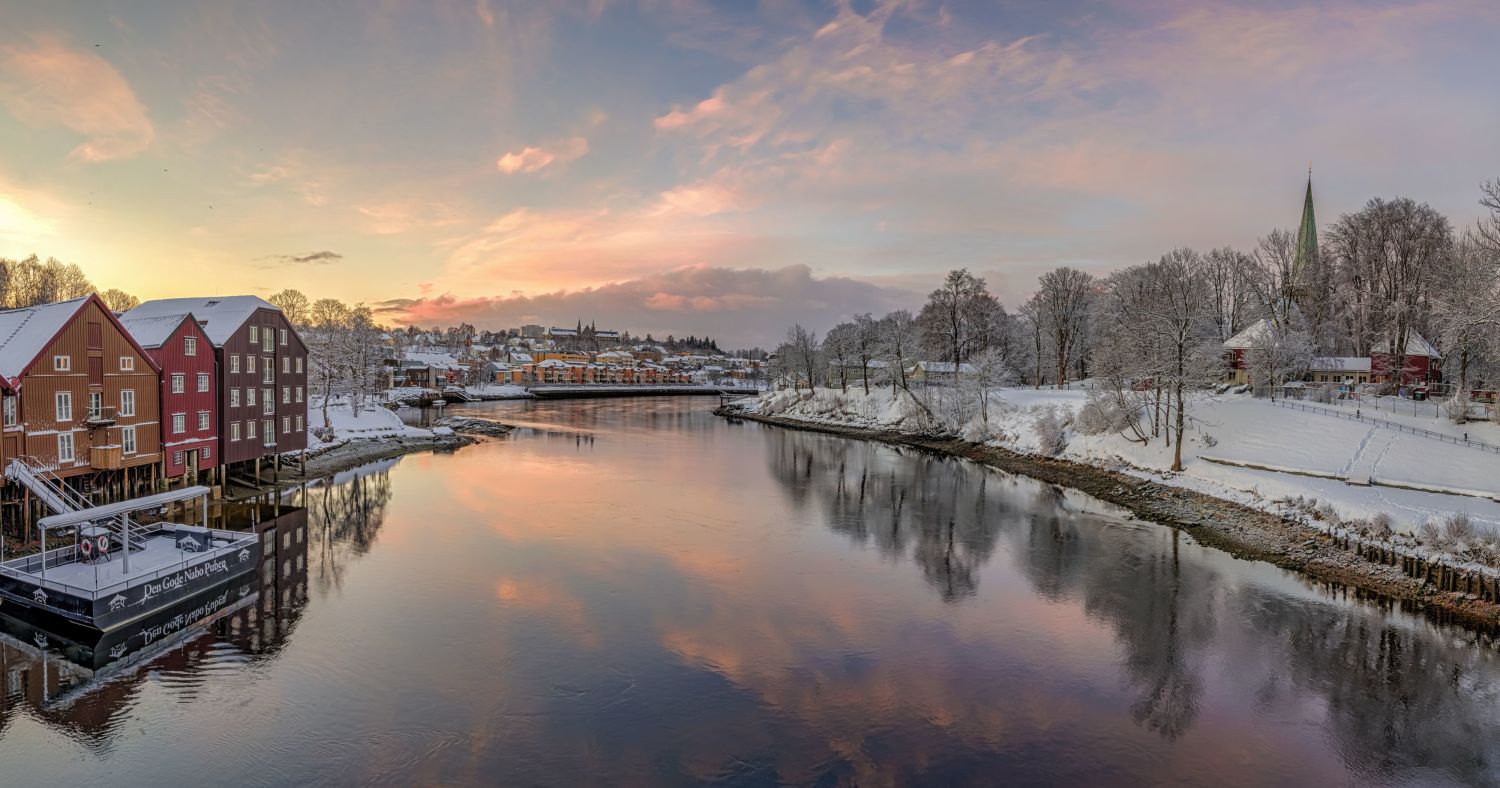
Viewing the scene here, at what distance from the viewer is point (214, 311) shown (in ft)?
98.4

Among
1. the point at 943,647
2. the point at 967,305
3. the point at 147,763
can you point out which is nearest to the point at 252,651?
the point at 147,763

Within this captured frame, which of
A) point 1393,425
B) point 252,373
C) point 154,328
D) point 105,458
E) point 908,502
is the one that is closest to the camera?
point 105,458

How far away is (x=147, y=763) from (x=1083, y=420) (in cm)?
3902

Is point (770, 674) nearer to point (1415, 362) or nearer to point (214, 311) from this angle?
point (214, 311)

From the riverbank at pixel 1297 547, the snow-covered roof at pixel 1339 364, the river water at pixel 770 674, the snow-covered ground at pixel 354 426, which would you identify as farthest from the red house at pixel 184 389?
the snow-covered roof at pixel 1339 364

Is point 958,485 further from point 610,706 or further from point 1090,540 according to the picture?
point 610,706

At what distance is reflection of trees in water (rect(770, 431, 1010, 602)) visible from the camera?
22.0 metres

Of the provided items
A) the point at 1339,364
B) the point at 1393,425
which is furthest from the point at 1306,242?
the point at 1393,425

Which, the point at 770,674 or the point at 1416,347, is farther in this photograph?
the point at 1416,347

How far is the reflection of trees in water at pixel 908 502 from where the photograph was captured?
21953 millimetres

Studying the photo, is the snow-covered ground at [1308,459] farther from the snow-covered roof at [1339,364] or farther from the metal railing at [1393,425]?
the snow-covered roof at [1339,364]

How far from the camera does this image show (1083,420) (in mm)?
38094

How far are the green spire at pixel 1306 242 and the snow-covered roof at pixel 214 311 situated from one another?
192 feet

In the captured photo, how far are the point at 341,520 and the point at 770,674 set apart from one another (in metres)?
19.5
